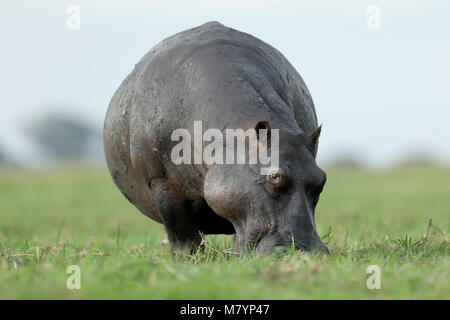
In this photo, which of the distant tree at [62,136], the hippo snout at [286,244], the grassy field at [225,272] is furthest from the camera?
the distant tree at [62,136]

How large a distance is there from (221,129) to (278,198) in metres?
0.86

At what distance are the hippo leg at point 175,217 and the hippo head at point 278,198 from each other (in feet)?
3.55

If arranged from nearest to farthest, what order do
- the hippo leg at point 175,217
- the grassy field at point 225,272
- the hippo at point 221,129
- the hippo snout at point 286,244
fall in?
the grassy field at point 225,272, the hippo snout at point 286,244, the hippo at point 221,129, the hippo leg at point 175,217

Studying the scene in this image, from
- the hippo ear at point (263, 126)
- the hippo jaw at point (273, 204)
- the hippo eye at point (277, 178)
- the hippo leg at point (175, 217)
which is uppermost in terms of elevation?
the hippo ear at point (263, 126)

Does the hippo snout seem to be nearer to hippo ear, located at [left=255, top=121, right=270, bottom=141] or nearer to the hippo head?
the hippo head

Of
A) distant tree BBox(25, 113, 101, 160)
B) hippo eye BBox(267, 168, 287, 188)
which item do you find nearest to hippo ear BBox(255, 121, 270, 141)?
hippo eye BBox(267, 168, 287, 188)

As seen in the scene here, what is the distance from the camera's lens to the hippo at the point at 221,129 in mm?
5414

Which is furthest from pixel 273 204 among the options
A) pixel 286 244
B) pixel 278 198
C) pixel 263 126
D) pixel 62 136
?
pixel 62 136

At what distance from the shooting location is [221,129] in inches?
233

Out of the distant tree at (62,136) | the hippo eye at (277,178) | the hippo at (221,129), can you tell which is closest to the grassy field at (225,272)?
the hippo at (221,129)

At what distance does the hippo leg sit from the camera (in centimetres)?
666

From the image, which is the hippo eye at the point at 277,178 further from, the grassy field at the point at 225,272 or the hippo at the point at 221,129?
the grassy field at the point at 225,272

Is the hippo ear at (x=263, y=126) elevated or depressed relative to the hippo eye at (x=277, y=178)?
elevated

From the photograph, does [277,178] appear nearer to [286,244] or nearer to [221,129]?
[286,244]
